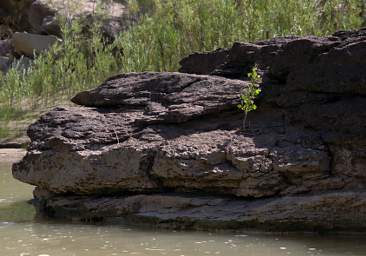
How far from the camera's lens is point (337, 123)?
17.9 feet

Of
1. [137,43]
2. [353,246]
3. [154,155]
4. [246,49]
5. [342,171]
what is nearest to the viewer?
[353,246]

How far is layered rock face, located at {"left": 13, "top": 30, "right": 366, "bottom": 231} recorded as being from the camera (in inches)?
211

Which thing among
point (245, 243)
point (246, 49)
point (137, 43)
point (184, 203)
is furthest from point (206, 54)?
point (137, 43)

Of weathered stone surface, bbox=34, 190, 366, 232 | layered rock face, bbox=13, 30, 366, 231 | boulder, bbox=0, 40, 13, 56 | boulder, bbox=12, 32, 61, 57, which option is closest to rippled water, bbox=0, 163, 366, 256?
weathered stone surface, bbox=34, 190, 366, 232

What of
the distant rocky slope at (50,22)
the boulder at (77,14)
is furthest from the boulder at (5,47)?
the boulder at (77,14)

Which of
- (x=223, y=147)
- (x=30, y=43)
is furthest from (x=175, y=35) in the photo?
(x=30, y=43)

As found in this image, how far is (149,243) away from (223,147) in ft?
3.64

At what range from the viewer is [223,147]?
566cm

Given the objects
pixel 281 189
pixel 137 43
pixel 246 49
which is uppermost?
pixel 137 43

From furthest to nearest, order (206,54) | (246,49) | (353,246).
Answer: (206,54)
(246,49)
(353,246)

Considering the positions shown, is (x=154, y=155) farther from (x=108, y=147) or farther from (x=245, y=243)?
(x=245, y=243)

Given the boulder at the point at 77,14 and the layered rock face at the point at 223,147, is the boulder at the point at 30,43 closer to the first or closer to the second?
the boulder at the point at 77,14

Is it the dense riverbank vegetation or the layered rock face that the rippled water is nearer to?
the layered rock face

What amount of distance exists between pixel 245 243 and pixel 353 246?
777 mm
